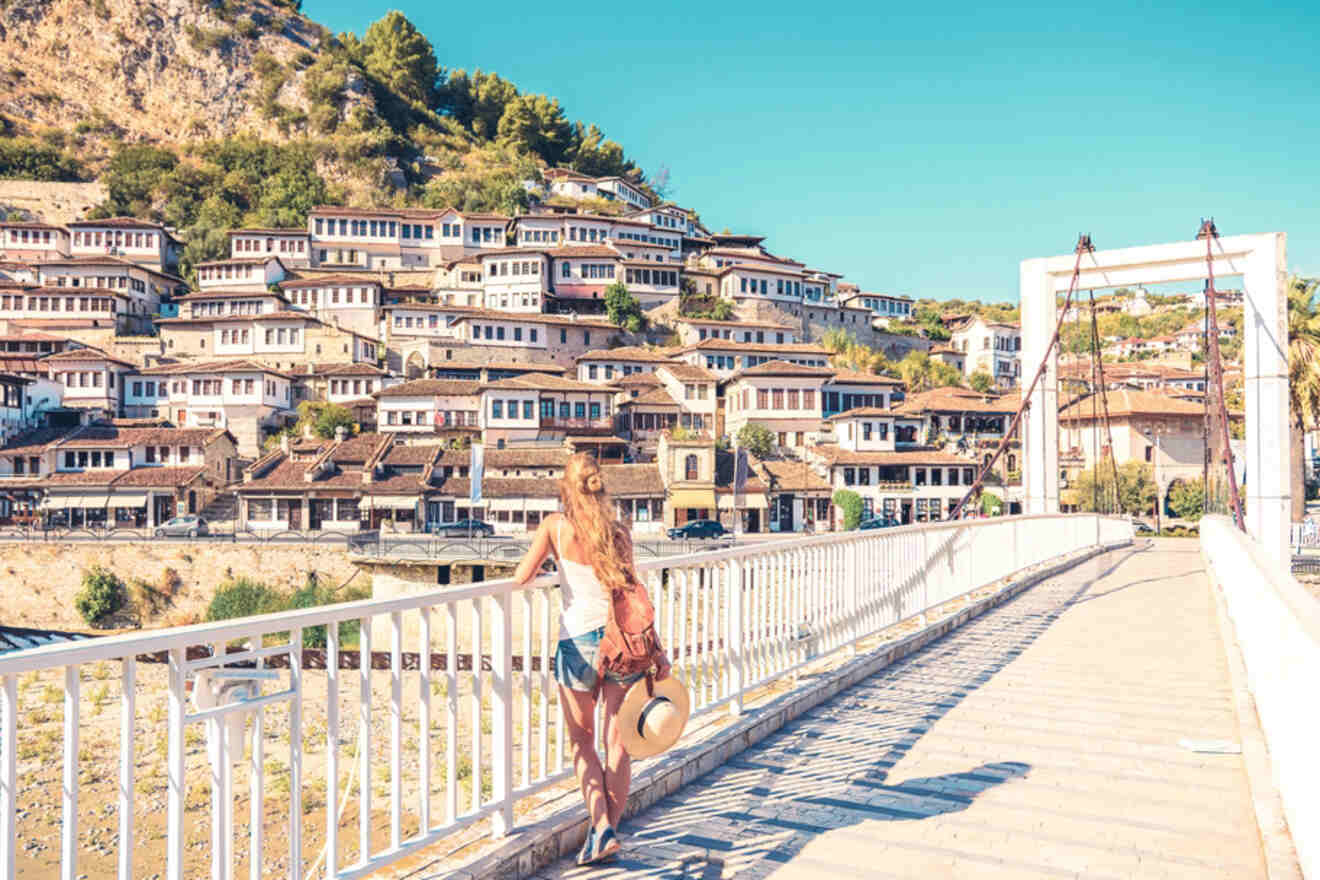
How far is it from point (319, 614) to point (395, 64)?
142277 millimetres

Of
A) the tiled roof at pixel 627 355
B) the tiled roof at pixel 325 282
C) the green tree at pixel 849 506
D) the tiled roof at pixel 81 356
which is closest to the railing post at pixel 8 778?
the green tree at pixel 849 506

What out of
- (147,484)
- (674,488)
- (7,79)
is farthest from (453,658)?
(7,79)

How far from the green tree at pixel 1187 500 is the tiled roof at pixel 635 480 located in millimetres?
29807

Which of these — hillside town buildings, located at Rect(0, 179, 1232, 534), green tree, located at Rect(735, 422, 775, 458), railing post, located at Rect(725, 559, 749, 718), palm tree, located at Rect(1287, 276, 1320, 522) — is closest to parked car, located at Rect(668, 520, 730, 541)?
hillside town buildings, located at Rect(0, 179, 1232, 534)

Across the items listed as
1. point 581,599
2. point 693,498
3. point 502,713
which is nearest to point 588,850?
point 502,713

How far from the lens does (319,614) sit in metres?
3.37

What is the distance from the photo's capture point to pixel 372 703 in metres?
8.73

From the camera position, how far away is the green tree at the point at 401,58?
130 m

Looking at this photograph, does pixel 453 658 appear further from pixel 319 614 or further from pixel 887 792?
pixel 887 792

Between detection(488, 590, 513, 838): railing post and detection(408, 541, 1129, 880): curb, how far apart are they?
10 cm

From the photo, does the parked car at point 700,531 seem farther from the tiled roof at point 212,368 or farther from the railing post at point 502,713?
the railing post at point 502,713

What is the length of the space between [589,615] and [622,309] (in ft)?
237

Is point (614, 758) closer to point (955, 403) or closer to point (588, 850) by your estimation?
point (588, 850)

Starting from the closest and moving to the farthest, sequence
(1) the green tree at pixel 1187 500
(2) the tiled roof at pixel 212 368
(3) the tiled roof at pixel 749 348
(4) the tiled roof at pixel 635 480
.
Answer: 1. (4) the tiled roof at pixel 635 480
2. (1) the green tree at pixel 1187 500
3. (2) the tiled roof at pixel 212 368
4. (3) the tiled roof at pixel 749 348
